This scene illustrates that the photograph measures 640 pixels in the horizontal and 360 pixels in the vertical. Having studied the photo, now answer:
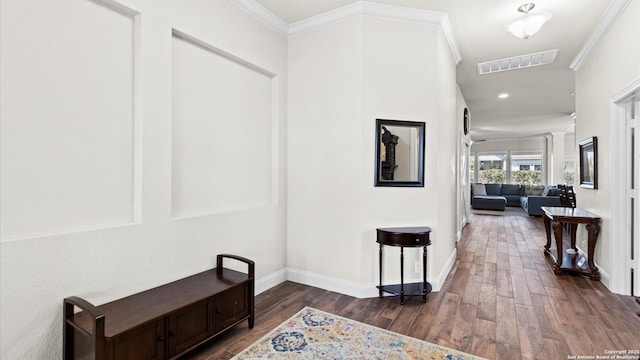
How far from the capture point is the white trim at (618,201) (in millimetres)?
3100

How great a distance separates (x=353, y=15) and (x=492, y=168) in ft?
37.4

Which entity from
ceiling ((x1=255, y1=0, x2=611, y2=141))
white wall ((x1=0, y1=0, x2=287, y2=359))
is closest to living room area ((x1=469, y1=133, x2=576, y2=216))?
ceiling ((x1=255, y1=0, x2=611, y2=141))

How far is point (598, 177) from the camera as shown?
3.57m

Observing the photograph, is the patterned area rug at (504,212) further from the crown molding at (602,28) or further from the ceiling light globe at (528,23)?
the ceiling light globe at (528,23)

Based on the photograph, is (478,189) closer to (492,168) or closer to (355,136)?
(492,168)

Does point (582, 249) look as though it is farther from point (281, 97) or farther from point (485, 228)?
point (281, 97)

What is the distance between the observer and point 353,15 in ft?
9.95

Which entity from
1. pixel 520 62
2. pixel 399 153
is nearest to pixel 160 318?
pixel 399 153

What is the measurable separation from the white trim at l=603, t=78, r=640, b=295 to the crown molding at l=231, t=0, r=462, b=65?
6.31ft

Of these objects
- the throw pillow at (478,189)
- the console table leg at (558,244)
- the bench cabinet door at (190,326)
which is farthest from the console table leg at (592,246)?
the throw pillow at (478,189)

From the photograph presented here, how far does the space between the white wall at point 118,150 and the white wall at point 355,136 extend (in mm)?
523

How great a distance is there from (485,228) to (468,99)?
2826mm

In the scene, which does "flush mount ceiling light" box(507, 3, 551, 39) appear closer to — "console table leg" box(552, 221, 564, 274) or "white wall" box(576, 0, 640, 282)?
"white wall" box(576, 0, 640, 282)

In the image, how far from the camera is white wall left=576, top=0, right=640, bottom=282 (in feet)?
9.05
